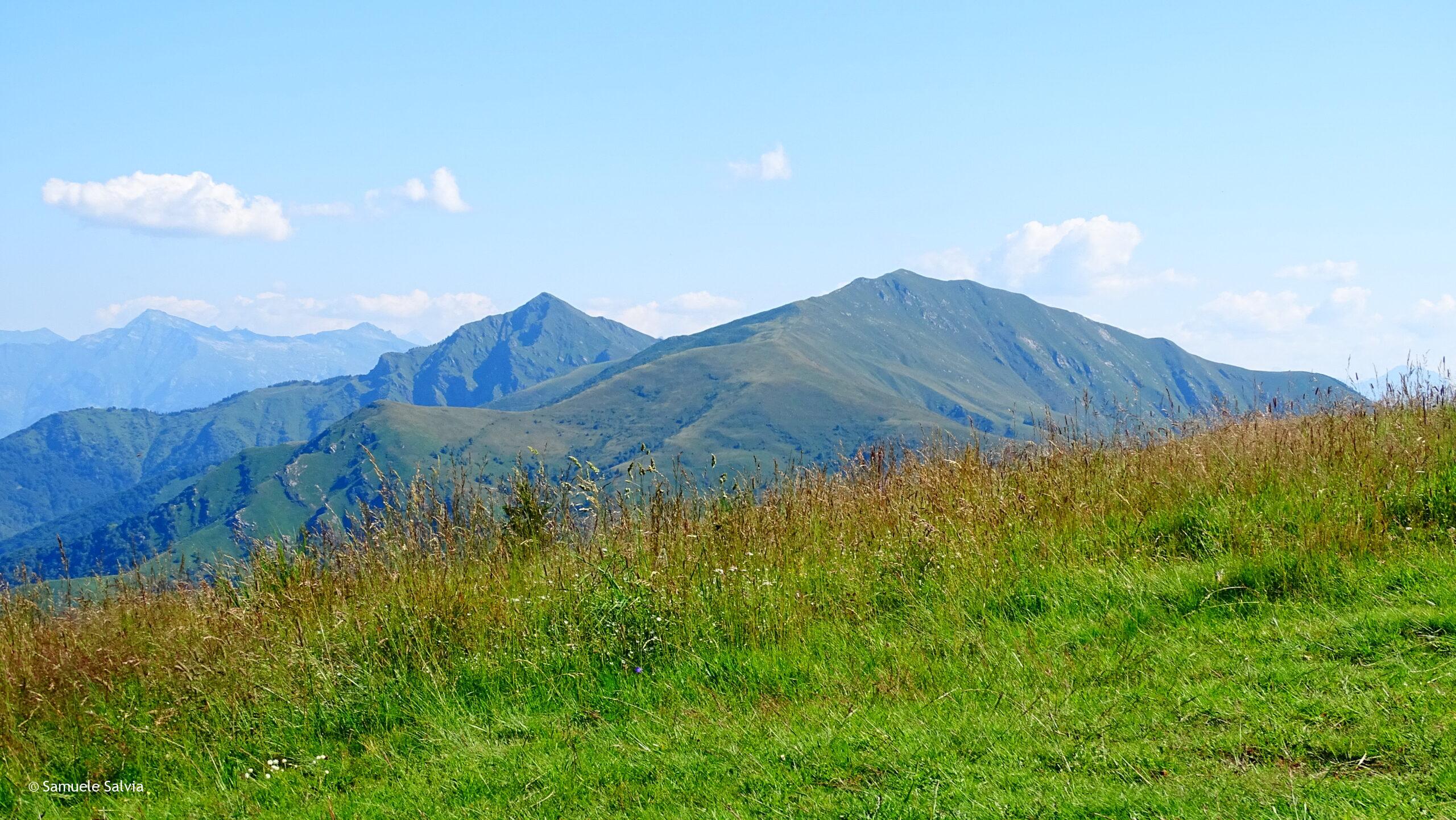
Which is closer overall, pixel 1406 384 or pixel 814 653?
pixel 814 653

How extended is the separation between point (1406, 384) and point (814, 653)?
27.1 feet

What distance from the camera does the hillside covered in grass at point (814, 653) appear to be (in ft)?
13.0

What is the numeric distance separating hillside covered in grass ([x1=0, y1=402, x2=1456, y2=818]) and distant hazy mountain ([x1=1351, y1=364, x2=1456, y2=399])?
70.5 inches

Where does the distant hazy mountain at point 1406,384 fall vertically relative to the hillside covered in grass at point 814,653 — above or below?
above

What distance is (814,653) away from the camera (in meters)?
5.55

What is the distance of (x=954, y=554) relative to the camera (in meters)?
6.47

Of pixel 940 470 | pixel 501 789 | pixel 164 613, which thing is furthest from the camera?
pixel 940 470

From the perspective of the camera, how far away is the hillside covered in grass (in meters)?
3.96

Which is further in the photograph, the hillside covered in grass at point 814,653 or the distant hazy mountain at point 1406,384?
the distant hazy mountain at point 1406,384

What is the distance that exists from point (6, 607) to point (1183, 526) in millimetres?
9784

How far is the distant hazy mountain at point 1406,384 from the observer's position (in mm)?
9609

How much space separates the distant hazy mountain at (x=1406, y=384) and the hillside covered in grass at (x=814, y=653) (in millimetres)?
1790

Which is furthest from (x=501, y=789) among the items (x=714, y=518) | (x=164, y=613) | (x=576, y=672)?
(x=164, y=613)

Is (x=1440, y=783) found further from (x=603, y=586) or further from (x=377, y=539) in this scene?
(x=377, y=539)
